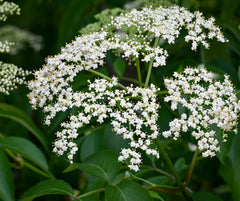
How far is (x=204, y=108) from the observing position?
4.47 ft

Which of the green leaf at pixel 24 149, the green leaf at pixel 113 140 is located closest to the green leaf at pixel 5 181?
the green leaf at pixel 24 149

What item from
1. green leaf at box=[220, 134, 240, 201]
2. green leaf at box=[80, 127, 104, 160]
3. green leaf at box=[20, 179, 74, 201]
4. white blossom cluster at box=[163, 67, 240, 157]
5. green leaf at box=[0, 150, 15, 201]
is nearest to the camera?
white blossom cluster at box=[163, 67, 240, 157]

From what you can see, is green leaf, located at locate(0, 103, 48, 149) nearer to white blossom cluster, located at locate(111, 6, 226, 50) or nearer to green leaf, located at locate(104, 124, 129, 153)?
green leaf, located at locate(104, 124, 129, 153)

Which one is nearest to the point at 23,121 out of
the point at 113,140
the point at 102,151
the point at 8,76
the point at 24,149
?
the point at 24,149

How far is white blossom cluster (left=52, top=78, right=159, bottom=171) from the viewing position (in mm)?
1325

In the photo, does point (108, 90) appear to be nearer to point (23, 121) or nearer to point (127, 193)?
point (127, 193)

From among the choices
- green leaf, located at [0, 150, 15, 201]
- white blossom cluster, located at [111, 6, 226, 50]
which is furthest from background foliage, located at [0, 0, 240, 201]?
white blossom cluster, located at [111, 6, 226, 50]

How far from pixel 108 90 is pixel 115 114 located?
130 millimetres

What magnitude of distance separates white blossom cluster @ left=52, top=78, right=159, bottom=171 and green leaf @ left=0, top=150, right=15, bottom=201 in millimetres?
365

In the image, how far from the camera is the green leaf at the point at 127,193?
1.34 metres

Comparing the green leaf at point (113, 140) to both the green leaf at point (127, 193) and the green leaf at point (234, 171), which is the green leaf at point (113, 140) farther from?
the green leaf at point (234, 171)

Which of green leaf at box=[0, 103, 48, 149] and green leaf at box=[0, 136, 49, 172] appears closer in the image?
green leaf at box=[0, 136, 49, 172]

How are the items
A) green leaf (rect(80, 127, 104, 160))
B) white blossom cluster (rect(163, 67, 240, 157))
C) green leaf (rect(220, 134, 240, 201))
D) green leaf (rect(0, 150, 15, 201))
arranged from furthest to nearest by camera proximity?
1. green leaf (rect(80, 127, 104, 160))
2. green leaf (rect(220, 134, 240, 201))
3. green leaf (rect(0, 150, 15, 201))
4. white blossom cluster (rect(163, 67, 240, 157))

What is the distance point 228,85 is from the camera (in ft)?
4.66
